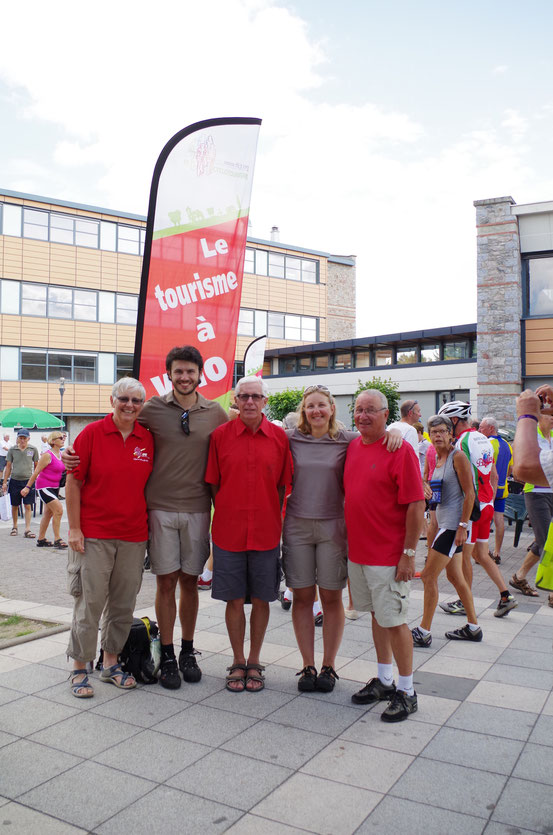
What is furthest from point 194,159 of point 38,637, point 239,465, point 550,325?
point 550,325

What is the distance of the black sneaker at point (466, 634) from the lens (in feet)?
17.4

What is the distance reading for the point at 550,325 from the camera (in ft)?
46.5

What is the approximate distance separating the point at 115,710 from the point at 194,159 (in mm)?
4955

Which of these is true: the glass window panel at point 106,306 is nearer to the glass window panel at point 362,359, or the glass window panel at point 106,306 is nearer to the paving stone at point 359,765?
the glass window panel at point 362,359

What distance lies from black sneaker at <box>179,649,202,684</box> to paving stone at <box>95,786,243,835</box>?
142 centimetres

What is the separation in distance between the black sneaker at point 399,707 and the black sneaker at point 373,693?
0.14 metres

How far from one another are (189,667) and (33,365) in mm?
32924

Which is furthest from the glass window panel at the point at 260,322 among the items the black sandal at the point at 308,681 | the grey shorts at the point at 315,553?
the black sandal at the point at 308,681

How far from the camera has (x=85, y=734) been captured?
3.59 meters

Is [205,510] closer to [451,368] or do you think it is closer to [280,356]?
[451,368]

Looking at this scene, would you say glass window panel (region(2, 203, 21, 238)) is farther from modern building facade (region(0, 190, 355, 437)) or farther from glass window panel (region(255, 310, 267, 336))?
glass window panel (region(255, 310, 267, 336))

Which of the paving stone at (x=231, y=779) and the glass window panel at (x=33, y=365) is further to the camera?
the glass window panel at (x=33, y=365)

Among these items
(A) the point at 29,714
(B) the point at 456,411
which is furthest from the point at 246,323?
(A) the point at 29,714

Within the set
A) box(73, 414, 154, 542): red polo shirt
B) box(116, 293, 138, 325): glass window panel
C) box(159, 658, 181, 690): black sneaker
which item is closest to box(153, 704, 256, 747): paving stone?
box(159, 658, 181, 690): black sneaker
